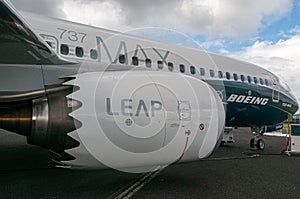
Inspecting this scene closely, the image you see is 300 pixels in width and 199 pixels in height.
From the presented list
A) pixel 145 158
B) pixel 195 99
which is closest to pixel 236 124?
pixel 195 99

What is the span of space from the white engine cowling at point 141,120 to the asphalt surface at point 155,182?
591mm

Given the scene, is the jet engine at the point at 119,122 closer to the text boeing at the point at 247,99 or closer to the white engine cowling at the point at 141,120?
the white engine cowling at the point at 141,120

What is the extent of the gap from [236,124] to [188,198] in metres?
6.49

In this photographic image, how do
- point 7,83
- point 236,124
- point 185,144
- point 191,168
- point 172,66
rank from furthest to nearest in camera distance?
point 236,124
point 172,66
point 191,168
point 185,144
point 7,83

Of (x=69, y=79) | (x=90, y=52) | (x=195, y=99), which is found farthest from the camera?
(x=90, y=52)

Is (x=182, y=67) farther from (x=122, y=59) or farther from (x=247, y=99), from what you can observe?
(x=247, y=99)

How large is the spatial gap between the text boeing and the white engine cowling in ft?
15.7

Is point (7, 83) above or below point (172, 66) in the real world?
below

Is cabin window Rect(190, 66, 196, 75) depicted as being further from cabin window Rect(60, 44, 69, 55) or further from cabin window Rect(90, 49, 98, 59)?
cabin window Rect(60, 44, 69, 55)

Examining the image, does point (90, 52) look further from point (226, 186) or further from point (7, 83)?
point (226, 186)

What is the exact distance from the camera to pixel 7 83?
12.5 ft

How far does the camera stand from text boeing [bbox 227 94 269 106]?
9.55 m

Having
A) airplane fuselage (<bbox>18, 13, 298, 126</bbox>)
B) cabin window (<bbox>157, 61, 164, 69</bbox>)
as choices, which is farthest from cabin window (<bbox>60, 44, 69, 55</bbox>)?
cabin window (<bbox>157, 61, 164, 69</bbox>)

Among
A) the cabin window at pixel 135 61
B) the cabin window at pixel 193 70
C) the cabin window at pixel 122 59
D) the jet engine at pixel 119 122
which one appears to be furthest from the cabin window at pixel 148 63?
the jet engine at pixel 119 122
